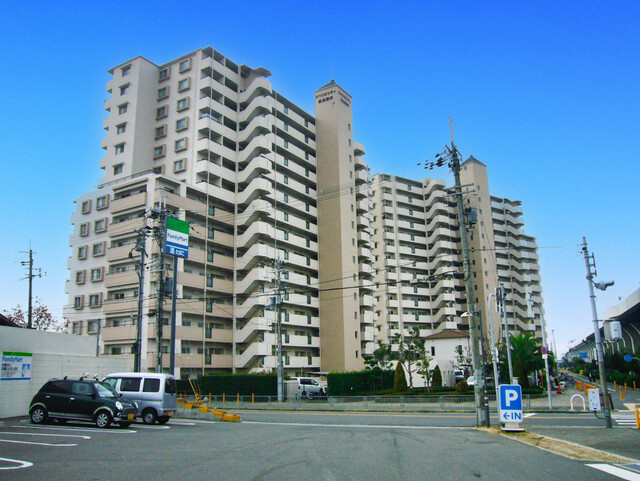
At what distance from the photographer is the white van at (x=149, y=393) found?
2080 centimetres

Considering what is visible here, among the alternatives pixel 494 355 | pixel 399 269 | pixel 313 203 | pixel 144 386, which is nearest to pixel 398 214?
pixel 399 269

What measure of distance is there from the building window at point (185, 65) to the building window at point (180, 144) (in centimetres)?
909

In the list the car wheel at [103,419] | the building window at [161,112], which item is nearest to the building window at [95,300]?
the building window at [161,112]

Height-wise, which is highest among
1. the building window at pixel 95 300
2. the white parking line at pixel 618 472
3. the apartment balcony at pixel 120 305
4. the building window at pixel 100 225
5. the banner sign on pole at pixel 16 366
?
the building window at pixel 100 225

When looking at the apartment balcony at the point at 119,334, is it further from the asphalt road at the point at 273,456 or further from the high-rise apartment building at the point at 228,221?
the asphalt road at the point at 273,456

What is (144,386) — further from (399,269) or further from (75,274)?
(399,269)

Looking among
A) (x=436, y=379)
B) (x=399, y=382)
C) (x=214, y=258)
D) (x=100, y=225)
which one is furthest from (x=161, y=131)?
(x=436, y=379)

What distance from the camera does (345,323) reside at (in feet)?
202

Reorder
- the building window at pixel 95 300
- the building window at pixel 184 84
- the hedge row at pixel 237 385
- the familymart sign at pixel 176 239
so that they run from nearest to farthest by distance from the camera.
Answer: the familymart sign at pixel 176 239
the hedge row at pixel 237 385
the building window at pixel 95 300
the building window at pixel 184 84

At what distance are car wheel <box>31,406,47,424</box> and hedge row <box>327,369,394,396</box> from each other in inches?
1129

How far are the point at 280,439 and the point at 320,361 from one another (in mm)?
46876

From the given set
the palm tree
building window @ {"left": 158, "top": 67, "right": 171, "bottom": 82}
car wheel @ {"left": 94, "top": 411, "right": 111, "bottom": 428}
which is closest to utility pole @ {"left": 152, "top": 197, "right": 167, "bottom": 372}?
car wheel @ {"left": 94, "top": 411, "right": 111, "bottom": 428}

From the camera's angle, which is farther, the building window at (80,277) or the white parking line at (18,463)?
the building window at (80,277)

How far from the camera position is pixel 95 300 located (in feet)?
172
